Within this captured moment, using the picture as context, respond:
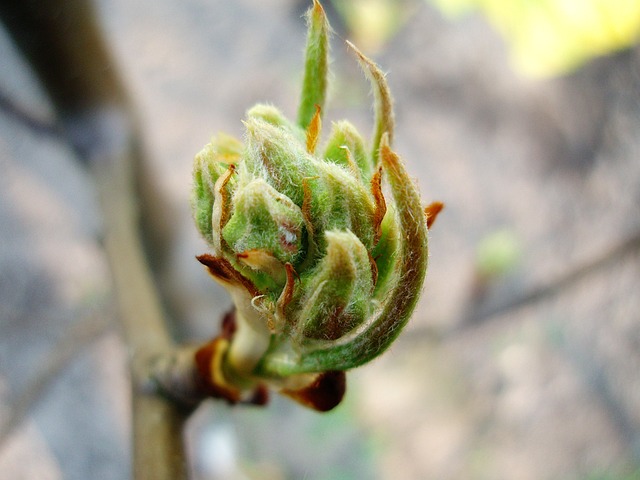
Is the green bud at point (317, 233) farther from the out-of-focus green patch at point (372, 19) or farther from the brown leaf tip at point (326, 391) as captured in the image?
the out-of-focus green patch at point (372, 19)

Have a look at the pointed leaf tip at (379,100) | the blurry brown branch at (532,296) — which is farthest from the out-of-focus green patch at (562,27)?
the pointed leaf tip at (379,100)

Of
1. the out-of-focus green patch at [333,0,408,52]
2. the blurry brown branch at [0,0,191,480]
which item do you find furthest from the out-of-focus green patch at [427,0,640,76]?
the blurry brown branch at [0,0,191,480]

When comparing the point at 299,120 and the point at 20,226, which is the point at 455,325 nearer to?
the point at 20,226

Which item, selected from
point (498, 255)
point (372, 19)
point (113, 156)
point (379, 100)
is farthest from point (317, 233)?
point (372, 19)

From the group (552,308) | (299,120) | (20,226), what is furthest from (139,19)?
(299,120)

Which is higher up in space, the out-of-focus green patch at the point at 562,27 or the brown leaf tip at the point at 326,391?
the out-of-focus green patch at the point at 562,27

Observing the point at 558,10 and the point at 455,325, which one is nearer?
the point at 558,10

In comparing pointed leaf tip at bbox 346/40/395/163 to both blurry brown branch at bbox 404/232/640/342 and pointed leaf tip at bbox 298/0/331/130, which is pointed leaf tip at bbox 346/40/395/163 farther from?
blurry brown branch at bbox 404/232/640/342
